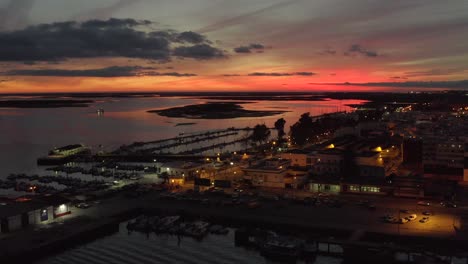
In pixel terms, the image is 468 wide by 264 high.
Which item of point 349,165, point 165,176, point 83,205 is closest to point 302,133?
point 349,165

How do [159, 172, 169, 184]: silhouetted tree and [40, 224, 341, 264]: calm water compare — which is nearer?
[40, 224, 341, 264]: calm water

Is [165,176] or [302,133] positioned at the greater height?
[302,133]

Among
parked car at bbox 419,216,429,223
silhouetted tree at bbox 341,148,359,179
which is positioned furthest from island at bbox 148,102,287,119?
parked car at bbox 419,216,429,223

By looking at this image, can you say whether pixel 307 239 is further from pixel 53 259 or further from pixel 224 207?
pixel 53 259

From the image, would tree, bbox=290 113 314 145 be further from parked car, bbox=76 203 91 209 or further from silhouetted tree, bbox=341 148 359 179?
parked car, bbox=76 203 91 209

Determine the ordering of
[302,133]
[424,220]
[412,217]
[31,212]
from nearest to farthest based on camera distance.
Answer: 1. [31,212]
2. [424,220]
3. [412,217]
4. [302,133]

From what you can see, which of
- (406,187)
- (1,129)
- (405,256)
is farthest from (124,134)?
(405,256)

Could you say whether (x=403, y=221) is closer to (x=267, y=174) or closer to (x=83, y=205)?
(x=267, y=174)

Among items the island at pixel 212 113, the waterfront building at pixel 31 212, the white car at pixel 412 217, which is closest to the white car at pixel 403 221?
the white car at pixel 412 217
